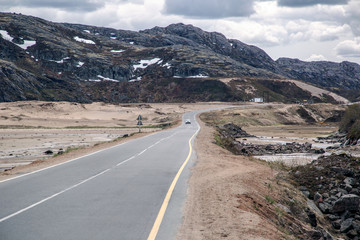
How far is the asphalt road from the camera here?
6.80 m

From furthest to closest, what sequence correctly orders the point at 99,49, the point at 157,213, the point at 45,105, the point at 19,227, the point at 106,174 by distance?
the point at 99,49 → the point at 45,105 → the point at 106,174 → the point at 157,213 → the point at 19,227

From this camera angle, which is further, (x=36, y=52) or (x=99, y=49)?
(x=99, y=49)

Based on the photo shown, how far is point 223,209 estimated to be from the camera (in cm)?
843

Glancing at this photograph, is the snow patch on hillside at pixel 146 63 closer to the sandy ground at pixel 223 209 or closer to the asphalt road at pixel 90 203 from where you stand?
the asphalt road at pixel 90 203

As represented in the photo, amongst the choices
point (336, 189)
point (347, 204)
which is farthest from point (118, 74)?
point (347, 204)

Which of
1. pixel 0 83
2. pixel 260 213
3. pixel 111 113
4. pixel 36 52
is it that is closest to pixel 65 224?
pixel 260 213

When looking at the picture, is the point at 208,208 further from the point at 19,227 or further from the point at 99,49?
the point at 99,49

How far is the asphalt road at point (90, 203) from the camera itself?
680 centimetres

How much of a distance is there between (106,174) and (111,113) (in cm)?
7519

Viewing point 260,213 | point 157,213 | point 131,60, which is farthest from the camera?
point 131,60

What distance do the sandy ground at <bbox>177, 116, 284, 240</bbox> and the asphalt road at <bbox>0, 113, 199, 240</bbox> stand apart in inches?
13.9

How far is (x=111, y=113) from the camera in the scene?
87.3 metres

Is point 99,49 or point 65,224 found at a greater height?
point 99,49

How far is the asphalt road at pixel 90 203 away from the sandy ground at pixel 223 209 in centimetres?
35
